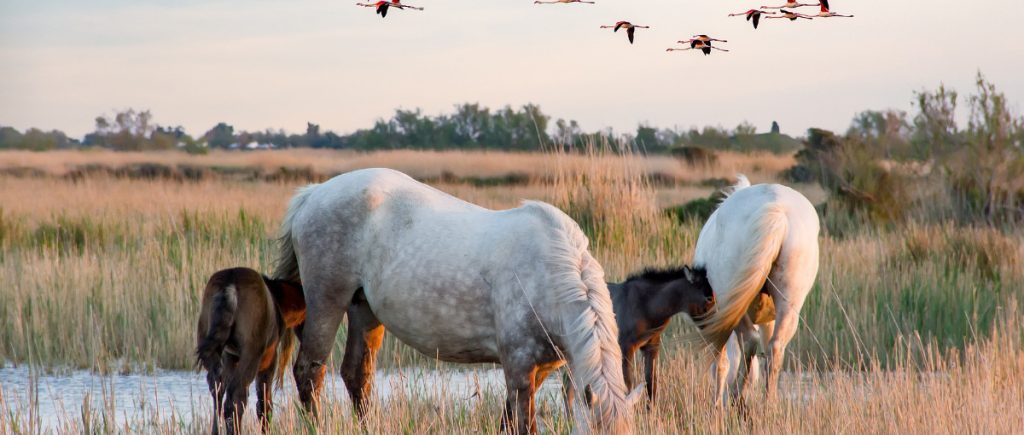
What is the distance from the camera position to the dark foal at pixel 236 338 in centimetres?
527

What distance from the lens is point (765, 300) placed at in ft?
21.4

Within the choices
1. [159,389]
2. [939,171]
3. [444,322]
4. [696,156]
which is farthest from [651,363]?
[696,156]

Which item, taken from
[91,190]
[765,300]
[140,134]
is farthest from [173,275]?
[140,134]

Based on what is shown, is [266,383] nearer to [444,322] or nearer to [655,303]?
[444,322]

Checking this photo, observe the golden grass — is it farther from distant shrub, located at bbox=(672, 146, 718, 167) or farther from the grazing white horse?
the grazing white horse

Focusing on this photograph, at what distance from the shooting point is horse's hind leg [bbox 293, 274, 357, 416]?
575 centimetres

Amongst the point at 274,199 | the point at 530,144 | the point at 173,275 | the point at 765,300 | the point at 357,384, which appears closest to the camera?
the point at 357,384

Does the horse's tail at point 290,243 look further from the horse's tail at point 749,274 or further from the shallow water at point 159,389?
the horse's tail at point 749,274

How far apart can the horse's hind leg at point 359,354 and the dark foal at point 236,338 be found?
0.41 metres

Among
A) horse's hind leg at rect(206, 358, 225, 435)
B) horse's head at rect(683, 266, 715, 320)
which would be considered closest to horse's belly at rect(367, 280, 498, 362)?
horse's hind leg at rect(206, 358, 225, 435)

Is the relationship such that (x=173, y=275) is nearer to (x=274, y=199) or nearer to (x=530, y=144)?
(x=274, y=199)

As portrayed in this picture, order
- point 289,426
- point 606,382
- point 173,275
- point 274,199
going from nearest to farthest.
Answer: point 606,382 < point 289,426 < point 173,275 < point 274,199

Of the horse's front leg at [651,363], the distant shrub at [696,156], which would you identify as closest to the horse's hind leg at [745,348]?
the horse's front leg at [651,363]

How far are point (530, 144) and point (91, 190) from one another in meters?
30.5
